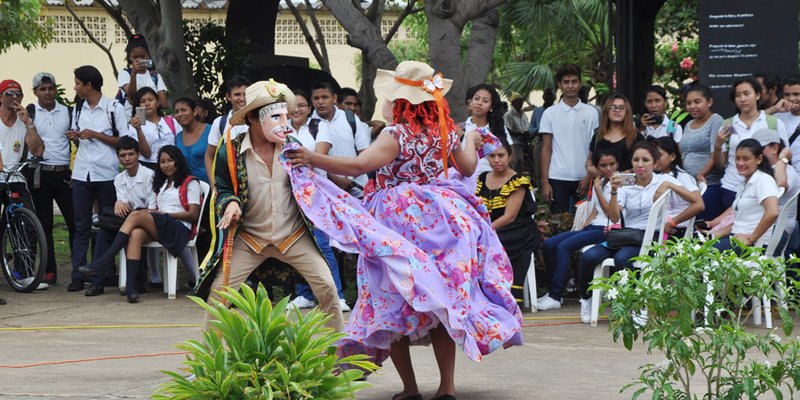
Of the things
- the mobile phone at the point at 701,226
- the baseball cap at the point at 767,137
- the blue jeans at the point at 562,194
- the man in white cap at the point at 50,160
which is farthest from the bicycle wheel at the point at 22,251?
the baseball cap at the point at 767,137

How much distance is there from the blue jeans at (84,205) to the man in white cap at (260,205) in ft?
16.1

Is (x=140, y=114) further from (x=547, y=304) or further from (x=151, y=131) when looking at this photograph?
(x=547, y=304)

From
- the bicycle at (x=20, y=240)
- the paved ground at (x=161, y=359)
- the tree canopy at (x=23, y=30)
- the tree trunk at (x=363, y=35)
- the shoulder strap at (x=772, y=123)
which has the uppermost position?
the tree canopy at (x=23, y=30)

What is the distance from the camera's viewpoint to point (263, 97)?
653cm

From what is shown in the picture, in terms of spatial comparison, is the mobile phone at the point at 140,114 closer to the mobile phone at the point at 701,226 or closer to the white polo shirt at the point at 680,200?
the white polo shirt at the point at 680,200

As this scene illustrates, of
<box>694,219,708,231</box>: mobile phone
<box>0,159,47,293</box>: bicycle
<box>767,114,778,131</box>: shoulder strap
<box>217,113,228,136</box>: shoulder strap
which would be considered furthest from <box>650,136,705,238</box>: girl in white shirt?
<box>0,159,47,293</box>: bicycle

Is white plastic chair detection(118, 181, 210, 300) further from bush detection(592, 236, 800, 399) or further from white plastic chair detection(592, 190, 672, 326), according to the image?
bush detection(592, 236, 800, 399)

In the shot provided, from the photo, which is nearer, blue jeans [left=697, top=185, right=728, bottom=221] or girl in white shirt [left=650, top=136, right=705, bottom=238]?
girl in white shirt [left=650, top=136, right=705, bottom=238]

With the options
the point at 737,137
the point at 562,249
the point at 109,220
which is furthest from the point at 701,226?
the point at 109,220

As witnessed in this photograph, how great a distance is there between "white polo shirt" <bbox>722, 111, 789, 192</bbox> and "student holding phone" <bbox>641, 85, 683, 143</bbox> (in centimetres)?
100

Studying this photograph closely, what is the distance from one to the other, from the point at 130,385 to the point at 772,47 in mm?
7065

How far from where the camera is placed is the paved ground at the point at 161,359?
22.0ft

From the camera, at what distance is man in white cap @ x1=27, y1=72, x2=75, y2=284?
1152cm

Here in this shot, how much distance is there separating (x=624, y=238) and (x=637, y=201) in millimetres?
314
